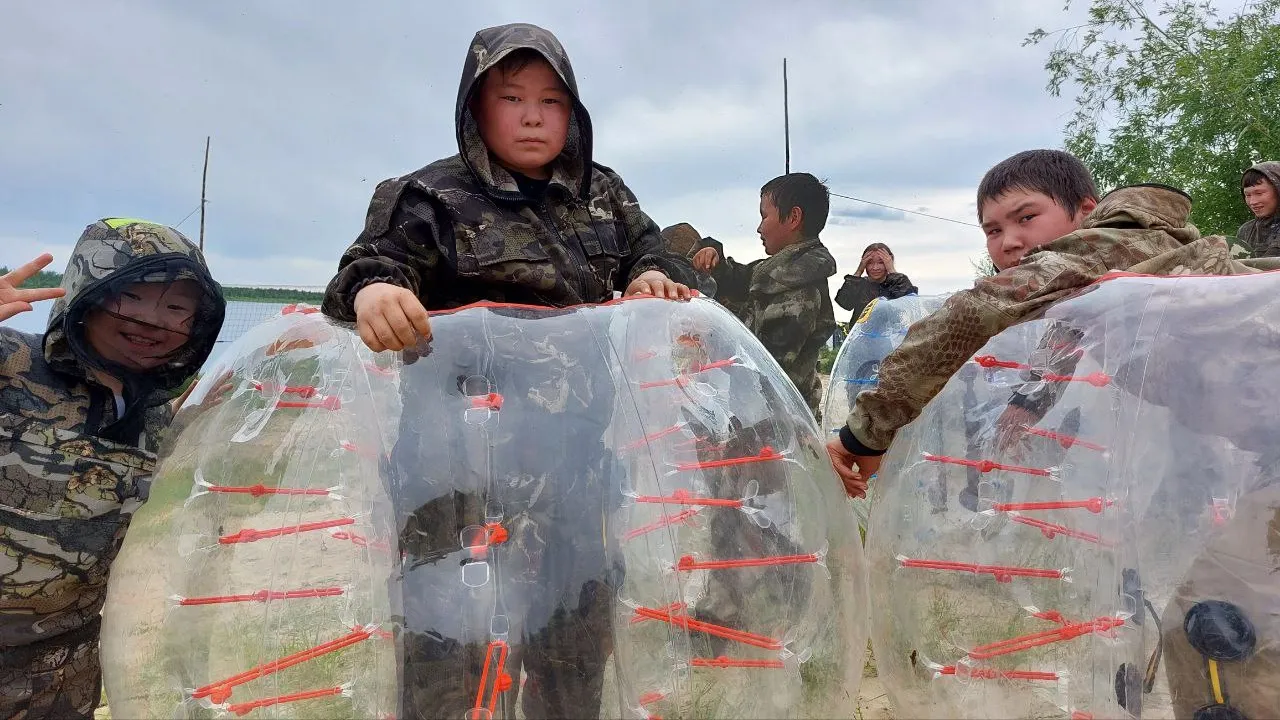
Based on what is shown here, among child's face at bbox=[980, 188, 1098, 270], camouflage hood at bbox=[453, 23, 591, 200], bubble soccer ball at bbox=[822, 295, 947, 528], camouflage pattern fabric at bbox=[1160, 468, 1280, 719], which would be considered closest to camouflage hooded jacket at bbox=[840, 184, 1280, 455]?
child's face at bbox=[980, 188, 1098, 270]

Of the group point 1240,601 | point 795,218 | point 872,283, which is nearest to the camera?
point 1240,601

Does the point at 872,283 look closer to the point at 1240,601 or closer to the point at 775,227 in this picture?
the point at 775,227

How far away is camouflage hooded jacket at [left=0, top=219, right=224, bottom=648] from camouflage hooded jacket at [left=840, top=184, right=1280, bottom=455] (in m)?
1.92

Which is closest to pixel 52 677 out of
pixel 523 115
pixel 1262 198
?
pixel 523 115

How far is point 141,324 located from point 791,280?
4205mm

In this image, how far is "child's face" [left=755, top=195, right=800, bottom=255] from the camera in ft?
19.8

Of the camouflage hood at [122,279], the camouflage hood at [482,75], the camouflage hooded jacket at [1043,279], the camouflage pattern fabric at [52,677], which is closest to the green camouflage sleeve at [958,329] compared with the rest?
the camouflage hooded jacket at [1043,279]

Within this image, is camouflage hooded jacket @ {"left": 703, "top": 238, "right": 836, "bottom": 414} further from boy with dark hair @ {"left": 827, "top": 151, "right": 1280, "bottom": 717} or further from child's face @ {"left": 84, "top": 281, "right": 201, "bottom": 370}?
child's face @ {"left": 84, "top": 281, "right": 201, "bottom": 370}

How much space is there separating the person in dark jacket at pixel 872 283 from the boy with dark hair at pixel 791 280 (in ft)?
3.86

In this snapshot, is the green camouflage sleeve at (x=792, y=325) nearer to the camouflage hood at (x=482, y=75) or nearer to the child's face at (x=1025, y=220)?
the child's face at (x=1025, y=220)

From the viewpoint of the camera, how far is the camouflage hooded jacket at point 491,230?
6.65ft

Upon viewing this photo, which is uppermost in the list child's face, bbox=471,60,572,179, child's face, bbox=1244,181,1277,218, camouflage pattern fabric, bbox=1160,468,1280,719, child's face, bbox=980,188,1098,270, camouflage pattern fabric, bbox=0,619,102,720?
child's face, bbox=1244,181,1277,218

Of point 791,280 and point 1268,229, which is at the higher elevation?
point 1268,229

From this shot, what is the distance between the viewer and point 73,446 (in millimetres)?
2174
